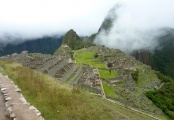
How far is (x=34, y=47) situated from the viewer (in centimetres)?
17212

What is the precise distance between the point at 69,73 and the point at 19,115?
134 ft

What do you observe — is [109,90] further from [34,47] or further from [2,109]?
[34,47]

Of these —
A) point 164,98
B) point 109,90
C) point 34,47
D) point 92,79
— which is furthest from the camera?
point 34,47

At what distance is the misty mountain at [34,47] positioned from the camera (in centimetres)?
14632

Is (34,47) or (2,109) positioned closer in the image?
(2,109)

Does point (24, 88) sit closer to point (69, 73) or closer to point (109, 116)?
point (109, 116)

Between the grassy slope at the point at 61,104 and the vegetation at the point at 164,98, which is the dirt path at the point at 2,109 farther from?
the vegetation at the point at 164,98

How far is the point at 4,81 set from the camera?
17.0 m

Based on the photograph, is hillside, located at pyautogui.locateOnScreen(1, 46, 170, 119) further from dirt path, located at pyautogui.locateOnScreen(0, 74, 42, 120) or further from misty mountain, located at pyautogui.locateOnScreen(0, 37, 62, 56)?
misty mountain, located at pyautogui.locateOnScreen(0, 37, 62, 56)

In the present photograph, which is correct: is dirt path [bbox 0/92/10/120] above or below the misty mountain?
below

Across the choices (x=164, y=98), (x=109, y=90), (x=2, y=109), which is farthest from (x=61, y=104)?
(x=164, y=98)

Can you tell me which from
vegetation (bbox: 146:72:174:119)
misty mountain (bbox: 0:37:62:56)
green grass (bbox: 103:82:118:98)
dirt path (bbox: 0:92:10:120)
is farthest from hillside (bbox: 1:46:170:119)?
misty mountain (bbox: 0:37:62:56)

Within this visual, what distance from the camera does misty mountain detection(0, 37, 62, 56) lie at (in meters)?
146

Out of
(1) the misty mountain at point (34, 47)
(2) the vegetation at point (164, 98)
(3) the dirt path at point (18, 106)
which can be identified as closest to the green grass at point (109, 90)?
(2) the vegetation at point (164, 98)
